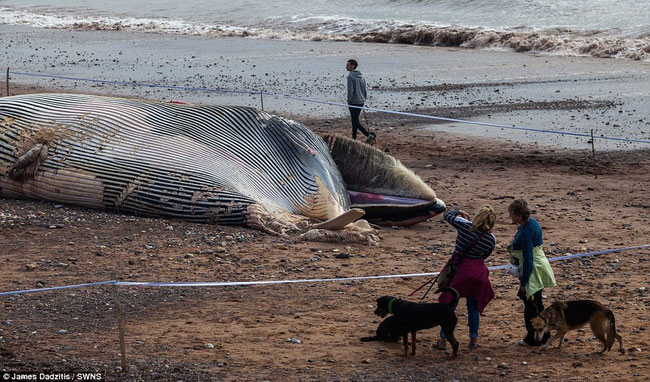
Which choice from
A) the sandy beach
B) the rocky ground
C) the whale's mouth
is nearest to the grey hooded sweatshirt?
the sandy beach

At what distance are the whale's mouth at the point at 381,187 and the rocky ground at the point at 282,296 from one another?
248 mm

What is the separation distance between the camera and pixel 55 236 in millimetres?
10586

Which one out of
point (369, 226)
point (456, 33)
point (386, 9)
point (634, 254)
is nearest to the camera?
point (634, 254)

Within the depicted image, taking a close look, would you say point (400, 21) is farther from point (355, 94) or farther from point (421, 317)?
point (421, 317)

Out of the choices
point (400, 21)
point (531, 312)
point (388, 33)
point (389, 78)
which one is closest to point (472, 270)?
point (531, 312)

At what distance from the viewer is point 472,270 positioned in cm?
742

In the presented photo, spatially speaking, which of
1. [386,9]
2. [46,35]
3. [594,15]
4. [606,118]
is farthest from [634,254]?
[386,9]

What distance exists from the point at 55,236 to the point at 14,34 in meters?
30.7

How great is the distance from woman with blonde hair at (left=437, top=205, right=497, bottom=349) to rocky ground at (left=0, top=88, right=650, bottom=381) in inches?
11.1

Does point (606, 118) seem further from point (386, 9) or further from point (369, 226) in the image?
point (386, 9)

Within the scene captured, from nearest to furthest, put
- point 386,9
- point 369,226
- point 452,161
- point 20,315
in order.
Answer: point 20,315
point 369,226
point 452,161
point 386,9

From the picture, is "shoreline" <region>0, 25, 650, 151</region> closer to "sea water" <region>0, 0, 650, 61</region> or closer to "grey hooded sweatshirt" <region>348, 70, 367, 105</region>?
"sea water" <region>0, 0, 650, 61</region>

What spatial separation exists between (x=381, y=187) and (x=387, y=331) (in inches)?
204

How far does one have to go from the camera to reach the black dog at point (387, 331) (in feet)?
24.1
